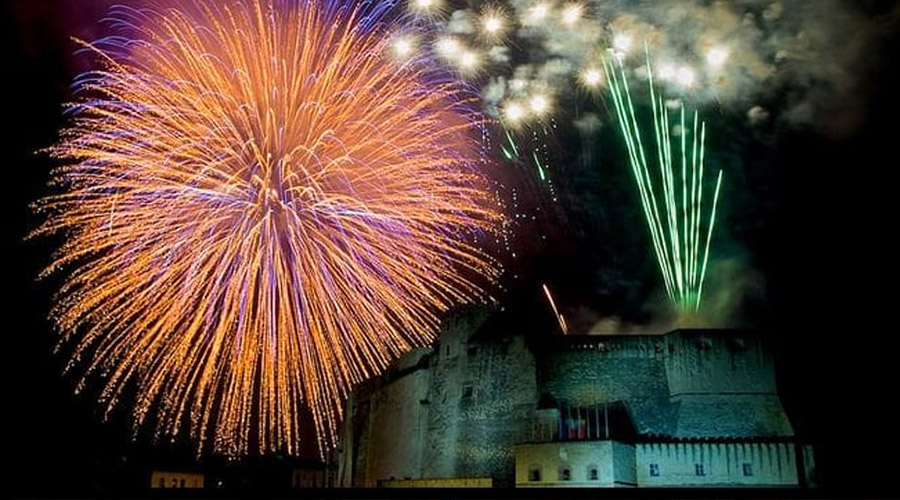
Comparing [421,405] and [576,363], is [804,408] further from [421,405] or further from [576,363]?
[421,405]

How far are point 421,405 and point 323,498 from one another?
3432cm

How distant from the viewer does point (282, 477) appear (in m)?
47.5

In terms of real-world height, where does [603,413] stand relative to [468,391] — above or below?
below

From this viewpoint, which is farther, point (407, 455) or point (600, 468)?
point (407, 455)

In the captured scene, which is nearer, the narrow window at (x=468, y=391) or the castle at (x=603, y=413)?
the castle at (x=603, y=413)

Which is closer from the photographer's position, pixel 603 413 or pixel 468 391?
pixel 603 413

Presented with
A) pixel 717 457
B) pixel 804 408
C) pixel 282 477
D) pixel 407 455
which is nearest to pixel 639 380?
pixel 717 457

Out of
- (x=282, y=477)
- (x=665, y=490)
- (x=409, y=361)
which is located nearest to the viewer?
(x=665, y=490)

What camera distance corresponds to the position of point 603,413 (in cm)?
3422

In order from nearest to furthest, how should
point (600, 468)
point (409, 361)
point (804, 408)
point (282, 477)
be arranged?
point (600, 468)
point (804, 408)
point (409, 361)
point (282, 477)

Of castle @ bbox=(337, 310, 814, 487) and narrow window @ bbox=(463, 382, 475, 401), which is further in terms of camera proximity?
narrow window @ bbox=(463, 382, 475, 401)

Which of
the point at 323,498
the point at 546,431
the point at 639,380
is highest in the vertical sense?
the point at 639,380

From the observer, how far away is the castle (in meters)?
30.9

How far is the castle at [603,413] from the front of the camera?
1216 inches
